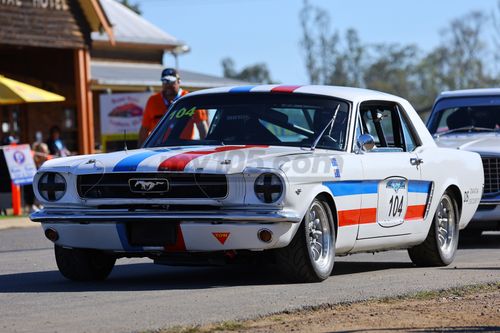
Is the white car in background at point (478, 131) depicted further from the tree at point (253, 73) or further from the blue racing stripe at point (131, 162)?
the tree at point (253, 73)

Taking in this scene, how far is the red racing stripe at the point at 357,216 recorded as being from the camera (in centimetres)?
925

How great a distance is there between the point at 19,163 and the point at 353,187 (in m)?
13.4

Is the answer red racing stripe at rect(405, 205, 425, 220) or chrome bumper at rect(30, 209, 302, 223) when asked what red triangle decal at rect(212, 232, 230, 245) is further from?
red racing stripe at rect(405, 205, 425, 220)

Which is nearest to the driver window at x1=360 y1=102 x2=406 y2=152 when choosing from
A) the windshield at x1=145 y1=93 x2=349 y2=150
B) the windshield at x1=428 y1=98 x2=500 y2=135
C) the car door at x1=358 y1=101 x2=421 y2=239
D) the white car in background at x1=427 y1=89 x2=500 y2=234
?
Result: the car door at x1=358 y1=101 x2=421 y2=239

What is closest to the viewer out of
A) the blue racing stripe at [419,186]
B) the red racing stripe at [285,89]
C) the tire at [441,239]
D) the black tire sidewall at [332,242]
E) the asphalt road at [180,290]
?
the asphalt road at [180,290]

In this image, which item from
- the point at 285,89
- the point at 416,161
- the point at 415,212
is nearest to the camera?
the point at 285,89

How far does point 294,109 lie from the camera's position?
9883 millimetres

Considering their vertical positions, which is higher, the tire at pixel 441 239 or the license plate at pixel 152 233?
the license plate at pixel 152 233

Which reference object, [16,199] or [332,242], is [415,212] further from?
[16,199]

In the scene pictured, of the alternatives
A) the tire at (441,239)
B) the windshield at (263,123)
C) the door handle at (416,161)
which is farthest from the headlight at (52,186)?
the tire at (441,239)

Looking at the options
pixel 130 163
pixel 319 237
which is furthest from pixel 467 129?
pixel 130 163

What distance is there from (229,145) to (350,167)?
38.4 inches

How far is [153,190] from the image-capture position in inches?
343

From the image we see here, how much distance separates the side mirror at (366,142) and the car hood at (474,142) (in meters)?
4.11
